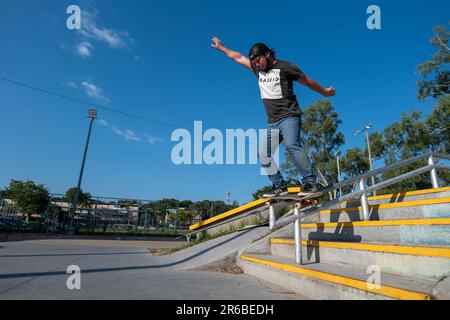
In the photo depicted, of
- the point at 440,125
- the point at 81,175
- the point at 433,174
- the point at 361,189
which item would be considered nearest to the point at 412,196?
the point at 433,174

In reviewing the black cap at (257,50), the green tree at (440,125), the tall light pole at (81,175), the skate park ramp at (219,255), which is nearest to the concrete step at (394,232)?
the skate park ramp at (219,255)

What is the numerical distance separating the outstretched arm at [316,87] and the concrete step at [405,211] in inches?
59.6

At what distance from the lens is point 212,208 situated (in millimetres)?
17266

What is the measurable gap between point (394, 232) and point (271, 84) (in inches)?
77.7

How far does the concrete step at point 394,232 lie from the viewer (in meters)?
2.20

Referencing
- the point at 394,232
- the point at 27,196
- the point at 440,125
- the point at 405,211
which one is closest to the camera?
the point at 394,232

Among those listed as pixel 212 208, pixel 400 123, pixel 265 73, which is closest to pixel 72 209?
pixel 212 208

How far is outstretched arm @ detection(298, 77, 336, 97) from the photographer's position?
325 cm

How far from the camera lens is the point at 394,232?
257 centimetres

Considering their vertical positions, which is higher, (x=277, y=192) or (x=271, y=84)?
(x=271, y=84)

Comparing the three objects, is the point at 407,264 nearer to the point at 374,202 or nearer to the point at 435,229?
the point at 435,229

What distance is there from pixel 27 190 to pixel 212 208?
5153 centimetres

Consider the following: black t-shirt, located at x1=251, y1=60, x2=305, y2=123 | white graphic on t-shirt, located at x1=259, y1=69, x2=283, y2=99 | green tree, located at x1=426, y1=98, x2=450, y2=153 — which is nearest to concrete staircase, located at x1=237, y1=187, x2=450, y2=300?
black t-shirt, located at x1=251, y1=60, x2=305, y2=123

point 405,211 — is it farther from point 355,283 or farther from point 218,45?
point 218,45
